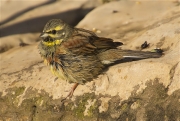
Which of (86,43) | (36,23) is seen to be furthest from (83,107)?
(36,23)

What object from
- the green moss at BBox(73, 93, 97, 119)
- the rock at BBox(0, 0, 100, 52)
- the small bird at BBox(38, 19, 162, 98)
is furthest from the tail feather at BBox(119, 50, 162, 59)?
the rock at BBox(0, 0, 100, 52)

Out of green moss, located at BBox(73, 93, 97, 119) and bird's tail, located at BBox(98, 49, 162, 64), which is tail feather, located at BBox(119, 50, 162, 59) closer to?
bird's tail, located at BBox(98, 49, 162, 64)

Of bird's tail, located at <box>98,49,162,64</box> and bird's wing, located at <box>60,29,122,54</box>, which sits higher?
bird's wing, located at <box>60,29,122,54</box>

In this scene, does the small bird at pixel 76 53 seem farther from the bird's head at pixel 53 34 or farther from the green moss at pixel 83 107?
the green moss at pixel 83 107

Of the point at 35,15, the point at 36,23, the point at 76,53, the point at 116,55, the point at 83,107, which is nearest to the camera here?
the point at 83,107

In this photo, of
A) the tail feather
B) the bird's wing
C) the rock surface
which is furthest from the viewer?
the bird's wing

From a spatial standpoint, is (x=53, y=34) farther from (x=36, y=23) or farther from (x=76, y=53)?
(x=36, y=23)
